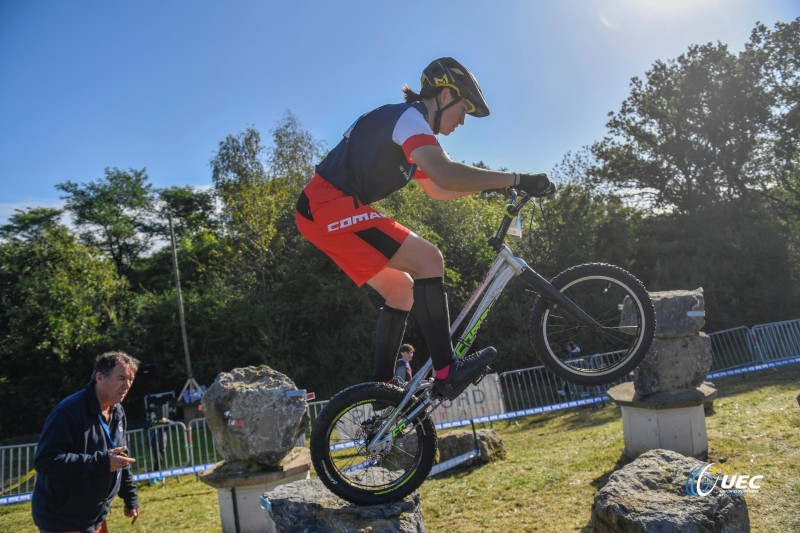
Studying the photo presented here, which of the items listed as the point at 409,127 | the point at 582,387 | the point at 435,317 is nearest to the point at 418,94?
the point at 409,127

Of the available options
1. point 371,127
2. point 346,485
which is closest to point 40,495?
point 346,485

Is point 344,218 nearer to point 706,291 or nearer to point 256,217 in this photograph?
point 256,217

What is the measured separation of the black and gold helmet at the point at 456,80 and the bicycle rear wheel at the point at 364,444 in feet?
6.41

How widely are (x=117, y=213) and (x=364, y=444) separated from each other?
38108mm

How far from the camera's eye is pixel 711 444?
8.23 metres

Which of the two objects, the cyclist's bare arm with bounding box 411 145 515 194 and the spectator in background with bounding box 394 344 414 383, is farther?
the spectator in background with bounding box 394 344 414 383

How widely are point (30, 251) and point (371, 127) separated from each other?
2571cm

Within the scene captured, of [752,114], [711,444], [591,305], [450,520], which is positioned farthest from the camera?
[752,114]

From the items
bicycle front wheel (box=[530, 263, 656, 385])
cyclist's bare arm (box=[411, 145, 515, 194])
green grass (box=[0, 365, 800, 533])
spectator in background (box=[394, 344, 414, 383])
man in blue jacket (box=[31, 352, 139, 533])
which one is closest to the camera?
cyclist's bare arm (box=[411, 145, 515, 194])

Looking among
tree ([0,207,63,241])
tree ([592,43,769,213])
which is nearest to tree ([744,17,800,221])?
tree ([592,43,769,213])

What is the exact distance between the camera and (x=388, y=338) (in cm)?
387

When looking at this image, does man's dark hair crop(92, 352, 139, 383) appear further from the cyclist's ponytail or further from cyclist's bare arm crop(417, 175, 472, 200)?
the cyclist's ponytail

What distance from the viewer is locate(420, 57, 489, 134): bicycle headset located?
11.9 ft

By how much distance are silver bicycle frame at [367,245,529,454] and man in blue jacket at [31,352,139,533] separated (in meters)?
1.97
